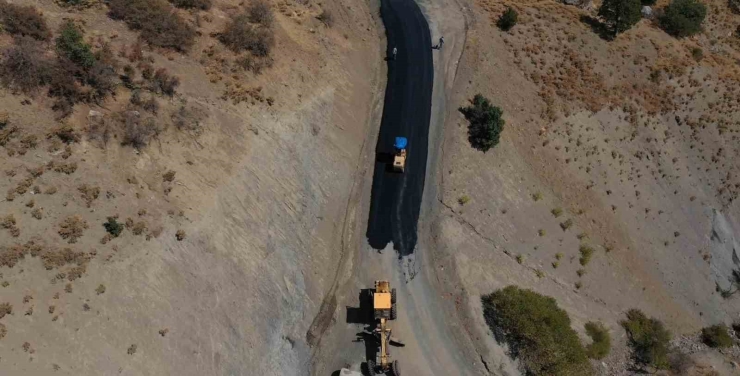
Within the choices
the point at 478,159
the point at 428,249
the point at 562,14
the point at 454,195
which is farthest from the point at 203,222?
the point at 562,14

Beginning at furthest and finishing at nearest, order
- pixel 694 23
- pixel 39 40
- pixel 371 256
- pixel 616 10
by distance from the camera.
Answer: pixel 694 23 < pixel 616 10 < pixel 371 256 < pixel 39 40

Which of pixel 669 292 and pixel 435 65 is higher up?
pixel 435 65

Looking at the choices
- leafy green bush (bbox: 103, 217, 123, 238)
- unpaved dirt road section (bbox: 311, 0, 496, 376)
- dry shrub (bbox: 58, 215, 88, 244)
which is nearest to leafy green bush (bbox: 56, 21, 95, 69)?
dry shrub (bbox: 58, 215, 88, 244)

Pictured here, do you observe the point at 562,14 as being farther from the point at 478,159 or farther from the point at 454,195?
the point at 454,195

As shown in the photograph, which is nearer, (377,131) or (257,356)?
(257,356)

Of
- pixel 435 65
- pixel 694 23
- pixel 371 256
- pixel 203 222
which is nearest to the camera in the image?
pixel 203 222

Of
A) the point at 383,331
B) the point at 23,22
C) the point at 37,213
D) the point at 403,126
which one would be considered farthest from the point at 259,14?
the point at 383,331
